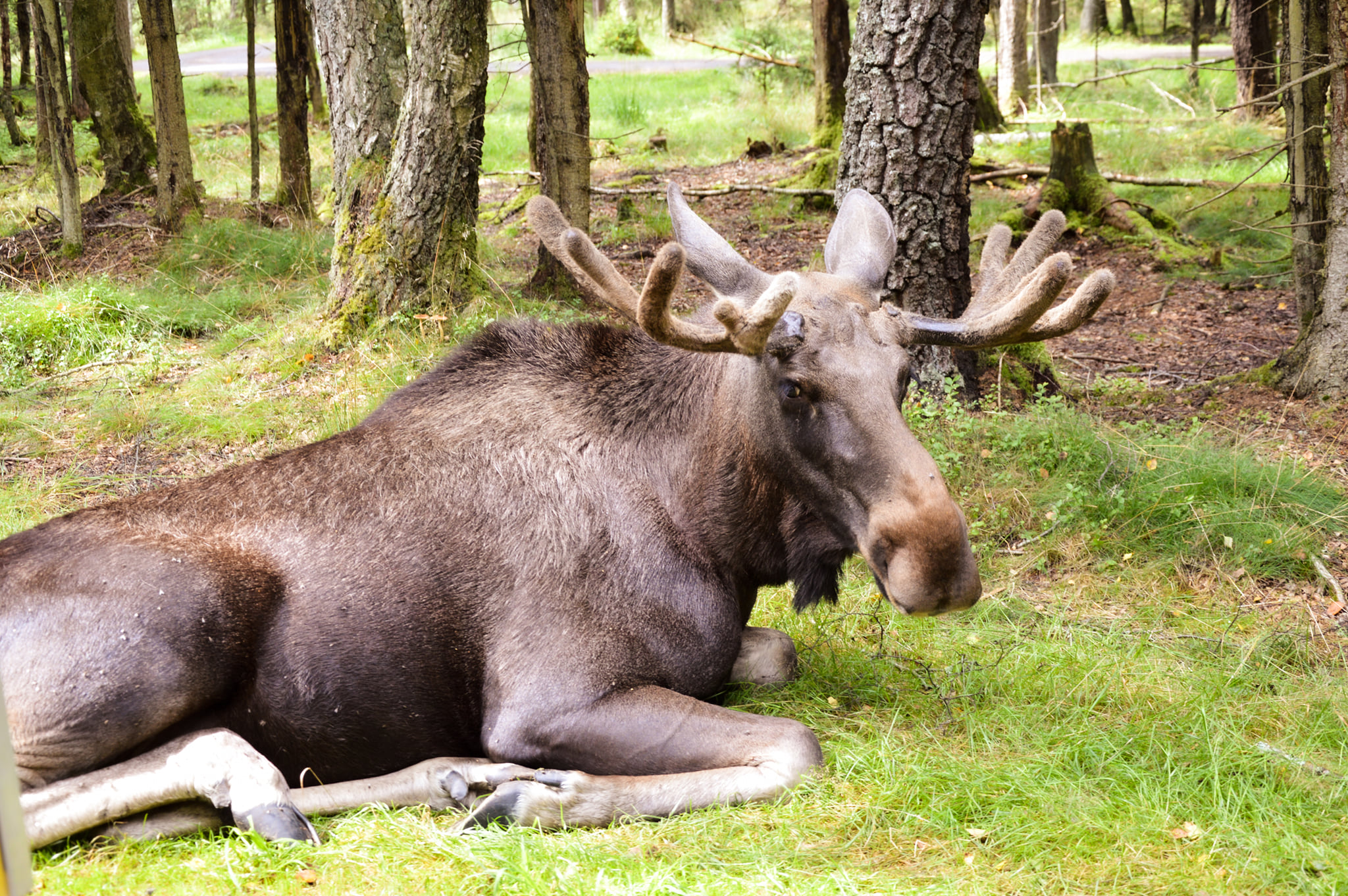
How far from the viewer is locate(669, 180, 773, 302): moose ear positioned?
482cm

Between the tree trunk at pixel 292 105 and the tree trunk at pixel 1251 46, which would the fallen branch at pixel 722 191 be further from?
the tree trunk at pixel 1251 46

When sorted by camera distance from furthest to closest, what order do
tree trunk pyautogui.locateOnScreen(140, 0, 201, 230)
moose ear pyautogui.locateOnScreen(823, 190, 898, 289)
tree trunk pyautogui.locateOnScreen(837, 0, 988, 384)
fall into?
tree trunk pyautogui.locateOnScreen(140, 0, 201, 230)
tree trunk pyautogui.locateOnScreen(837, 0, 988, 384)
moose ear pyautogui.locateOnScreen(823, 190, 898, 289)

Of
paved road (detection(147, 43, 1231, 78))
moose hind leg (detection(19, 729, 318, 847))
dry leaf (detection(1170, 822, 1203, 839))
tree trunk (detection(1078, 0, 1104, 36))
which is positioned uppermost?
tree trunk (detection(1078, 0, 1104, 36))

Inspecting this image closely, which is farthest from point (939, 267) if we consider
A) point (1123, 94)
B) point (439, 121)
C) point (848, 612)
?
point (1123, 94)

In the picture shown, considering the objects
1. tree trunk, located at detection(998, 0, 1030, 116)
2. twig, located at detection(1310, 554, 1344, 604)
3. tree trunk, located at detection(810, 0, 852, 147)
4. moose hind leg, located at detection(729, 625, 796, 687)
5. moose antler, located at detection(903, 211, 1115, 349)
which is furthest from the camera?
tree trunk, located at detection(998, 0, 1030, 116)

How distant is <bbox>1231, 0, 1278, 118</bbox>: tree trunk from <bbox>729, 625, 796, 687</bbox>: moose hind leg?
1547cm

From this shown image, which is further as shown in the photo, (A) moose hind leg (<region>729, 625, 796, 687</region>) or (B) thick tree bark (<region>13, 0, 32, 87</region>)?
(B) thick tree bark (<region>13, 0, 32, 87</region>)

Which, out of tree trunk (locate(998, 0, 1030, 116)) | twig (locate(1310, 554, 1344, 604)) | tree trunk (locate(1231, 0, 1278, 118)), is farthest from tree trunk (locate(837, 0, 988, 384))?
tree trunk (locate(998, 0, 1030, 116))

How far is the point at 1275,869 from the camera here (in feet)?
11.8

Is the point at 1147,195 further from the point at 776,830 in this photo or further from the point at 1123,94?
the point at 776,830

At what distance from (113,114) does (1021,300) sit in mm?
14057

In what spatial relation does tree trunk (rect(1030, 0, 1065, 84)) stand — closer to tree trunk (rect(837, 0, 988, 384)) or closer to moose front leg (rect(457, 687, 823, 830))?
tree trunk (rect(837, 0, 988, 384))

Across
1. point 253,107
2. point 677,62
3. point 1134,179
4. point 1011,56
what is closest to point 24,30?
point 253,107

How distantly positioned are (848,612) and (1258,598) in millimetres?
2091
